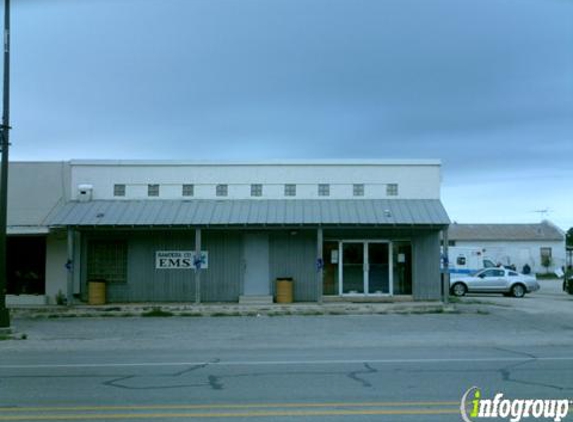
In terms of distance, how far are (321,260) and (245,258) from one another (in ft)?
10.4

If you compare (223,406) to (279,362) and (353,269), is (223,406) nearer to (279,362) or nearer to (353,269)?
(279,362)

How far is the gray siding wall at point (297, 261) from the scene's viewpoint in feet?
84.3

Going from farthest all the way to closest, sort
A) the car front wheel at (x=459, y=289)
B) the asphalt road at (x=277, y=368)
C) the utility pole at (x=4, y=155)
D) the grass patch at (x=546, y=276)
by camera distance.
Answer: the grass patch at (x=546, y=276) < the car front wheel at (x=459, y=289) < the utility pole at (x=4, y=155) < the asphalt road at (x=277, y=368)

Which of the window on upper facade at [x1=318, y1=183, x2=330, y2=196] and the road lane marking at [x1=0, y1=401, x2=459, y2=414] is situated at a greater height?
the window on upper facade at [x1=318, y1=183, x2=330, y2=196]

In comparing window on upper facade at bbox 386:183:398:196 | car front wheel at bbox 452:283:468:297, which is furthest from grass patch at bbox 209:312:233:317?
car front wheel at bbox 452:283:468:297

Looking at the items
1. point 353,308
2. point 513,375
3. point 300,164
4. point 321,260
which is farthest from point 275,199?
point 513,375

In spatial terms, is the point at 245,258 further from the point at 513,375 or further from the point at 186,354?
the point at 513,375

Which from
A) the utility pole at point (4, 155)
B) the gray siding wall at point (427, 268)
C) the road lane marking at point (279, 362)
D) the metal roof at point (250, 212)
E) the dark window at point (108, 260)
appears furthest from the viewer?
the dark window at point (108, 260)

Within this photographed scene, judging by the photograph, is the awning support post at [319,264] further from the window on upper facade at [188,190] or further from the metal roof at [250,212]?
the window on upper facade at [188,190]

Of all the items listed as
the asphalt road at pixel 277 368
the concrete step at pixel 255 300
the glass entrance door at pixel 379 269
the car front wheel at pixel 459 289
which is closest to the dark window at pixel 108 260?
the concrete step at pixel 255 300

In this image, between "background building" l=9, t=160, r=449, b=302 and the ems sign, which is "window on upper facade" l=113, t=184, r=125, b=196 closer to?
"background building" l=9, t=160, r=449, b=302

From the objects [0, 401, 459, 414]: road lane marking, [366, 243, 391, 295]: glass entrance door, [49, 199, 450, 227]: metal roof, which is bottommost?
[0, 401, 459, 414]: road lane marking

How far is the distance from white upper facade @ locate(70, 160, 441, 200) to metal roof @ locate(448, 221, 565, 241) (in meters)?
44.7

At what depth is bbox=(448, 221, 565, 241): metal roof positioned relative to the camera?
70.2 meters
